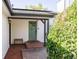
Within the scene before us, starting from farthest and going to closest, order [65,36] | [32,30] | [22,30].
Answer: [32,30] → [22,30] → [65,36]

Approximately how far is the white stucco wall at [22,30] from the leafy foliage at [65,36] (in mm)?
10614

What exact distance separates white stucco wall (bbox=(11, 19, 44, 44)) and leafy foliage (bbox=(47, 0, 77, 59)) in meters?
10.6

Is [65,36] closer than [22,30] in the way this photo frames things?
Yes

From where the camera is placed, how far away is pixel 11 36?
14992mm

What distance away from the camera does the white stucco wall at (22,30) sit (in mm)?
Answer: 15242

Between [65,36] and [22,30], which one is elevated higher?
[65,36]

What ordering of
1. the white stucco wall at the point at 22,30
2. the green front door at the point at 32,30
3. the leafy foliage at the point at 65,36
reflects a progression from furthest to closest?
the green front door at the point at 32,30, the white stucco wall at the point at 22,30, the leafy foliage at the point at 65,36

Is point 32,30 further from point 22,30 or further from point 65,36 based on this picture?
point 65,36

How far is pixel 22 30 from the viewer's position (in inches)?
608

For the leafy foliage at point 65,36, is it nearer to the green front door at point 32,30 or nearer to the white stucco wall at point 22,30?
the white stucco wall at point 22,30

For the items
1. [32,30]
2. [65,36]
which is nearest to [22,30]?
[32,30]

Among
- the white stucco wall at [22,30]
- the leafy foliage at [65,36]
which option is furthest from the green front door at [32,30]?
the leafy foliage at [65,36]

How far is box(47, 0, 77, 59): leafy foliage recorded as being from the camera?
3.82m

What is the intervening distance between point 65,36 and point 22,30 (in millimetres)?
11555
